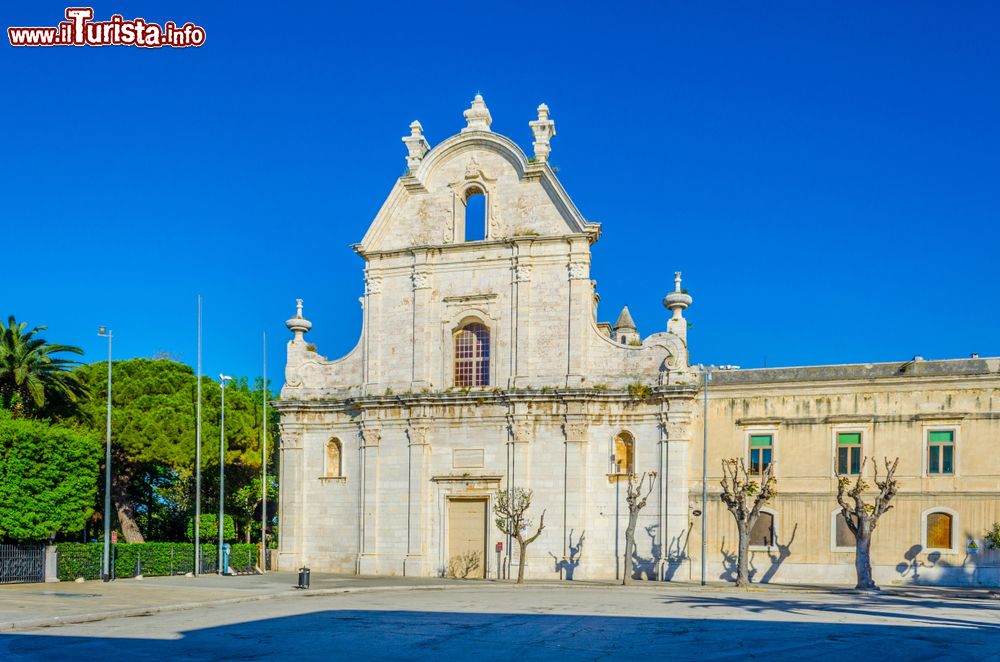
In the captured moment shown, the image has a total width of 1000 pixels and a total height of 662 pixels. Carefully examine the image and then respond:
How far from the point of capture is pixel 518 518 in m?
42.8

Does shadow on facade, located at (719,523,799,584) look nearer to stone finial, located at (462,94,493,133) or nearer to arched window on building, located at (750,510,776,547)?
arched window on building, located at (750,510,776,547)

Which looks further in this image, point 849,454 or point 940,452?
point 849,454

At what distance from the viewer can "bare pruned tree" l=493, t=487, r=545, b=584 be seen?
42594 mm

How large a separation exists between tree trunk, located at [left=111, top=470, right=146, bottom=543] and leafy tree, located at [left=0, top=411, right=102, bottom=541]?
10.5 meters

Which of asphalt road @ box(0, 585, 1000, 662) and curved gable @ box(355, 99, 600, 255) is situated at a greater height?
curved gable @ box(355, 99, 600, 255)

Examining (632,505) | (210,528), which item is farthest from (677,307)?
(210,528)

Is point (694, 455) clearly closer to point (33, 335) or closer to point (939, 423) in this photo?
point (939, 423)

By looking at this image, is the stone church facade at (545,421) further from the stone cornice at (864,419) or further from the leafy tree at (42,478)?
the leafy tree at (42,478)

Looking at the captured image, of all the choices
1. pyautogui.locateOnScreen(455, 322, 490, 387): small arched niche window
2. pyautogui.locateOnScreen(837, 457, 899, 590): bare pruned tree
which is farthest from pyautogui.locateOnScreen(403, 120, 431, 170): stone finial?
pyautogui.locateOnScreen(837, 457, 899, 590): bare pruned tree

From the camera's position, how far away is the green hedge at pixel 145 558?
3994 centimetres

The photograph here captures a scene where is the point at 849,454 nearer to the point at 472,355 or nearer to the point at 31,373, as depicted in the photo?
the point at 472,355

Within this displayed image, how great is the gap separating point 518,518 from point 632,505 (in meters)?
4.15

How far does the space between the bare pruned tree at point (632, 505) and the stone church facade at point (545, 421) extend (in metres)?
0.47

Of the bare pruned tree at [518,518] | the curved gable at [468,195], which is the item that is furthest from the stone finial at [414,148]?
the bare pruned tree at [518,518]
